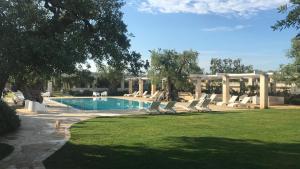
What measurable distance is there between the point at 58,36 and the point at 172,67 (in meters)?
30.8

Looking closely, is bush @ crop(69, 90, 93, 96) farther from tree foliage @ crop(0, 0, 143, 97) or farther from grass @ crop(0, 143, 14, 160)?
tree foliage @ crop(0, 0, 143, 97)

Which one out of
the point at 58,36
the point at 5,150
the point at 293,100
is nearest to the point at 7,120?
the point at 5,150

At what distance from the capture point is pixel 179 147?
11.6 meters

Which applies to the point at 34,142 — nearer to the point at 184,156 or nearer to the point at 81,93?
the point at 184,156

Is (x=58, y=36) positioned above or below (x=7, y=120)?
above

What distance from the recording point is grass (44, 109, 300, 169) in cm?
928

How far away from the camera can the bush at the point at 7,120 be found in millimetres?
14250

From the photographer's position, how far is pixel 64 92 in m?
53.8

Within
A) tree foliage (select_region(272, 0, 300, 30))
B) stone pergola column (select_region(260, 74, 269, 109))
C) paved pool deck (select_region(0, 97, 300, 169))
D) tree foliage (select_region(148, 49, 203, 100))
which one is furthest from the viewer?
tree foliage (select_region(148, 49, 203, 100))

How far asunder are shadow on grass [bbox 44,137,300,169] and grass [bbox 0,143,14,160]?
4.06ft

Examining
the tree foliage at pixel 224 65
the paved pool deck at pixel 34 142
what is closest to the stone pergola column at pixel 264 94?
the paved pool deck at pixel 34 142

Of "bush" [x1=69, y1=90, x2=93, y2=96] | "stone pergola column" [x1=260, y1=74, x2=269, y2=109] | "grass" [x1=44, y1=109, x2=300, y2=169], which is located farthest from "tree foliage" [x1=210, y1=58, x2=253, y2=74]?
"grass" [x1=44, y1=109, x2=300, y2=169]

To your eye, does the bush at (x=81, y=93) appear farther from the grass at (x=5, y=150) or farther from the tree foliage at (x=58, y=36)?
the tree foliage at (x=58, y=36)

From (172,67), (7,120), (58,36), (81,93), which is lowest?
(7,120)
